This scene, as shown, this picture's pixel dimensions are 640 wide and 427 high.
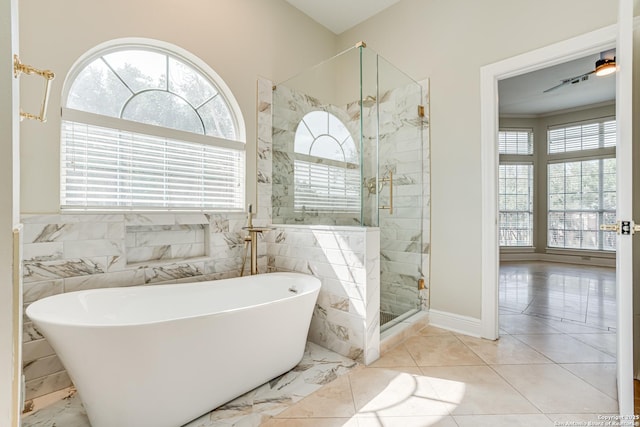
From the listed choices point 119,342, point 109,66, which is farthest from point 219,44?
point 119,342

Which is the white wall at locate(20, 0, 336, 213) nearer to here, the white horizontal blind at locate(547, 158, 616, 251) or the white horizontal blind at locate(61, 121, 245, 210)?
the white horizontal blind at locate(61, 121, 245, 210)

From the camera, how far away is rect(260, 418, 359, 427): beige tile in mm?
1488

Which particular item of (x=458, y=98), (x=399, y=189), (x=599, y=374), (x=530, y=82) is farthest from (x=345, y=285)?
(x=530, y=82)

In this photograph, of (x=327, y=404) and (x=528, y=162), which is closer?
(x=327, y=404)

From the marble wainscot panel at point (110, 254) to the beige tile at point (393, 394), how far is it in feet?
4.47

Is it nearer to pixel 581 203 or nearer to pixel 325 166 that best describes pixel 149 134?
pixel 325 166

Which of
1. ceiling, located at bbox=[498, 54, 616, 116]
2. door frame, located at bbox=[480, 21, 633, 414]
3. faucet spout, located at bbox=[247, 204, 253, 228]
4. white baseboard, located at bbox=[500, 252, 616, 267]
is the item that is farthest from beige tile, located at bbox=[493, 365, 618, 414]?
white baseboard, located at bbox=[500, 252, 616, 267]

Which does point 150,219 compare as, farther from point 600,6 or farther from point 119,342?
point 600,6

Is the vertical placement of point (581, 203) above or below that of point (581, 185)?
below

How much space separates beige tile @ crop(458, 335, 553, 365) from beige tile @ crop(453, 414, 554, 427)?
59cm

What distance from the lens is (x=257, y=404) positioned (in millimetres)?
1650

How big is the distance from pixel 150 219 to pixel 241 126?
3.65ft

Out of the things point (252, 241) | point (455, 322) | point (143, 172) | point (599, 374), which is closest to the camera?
point (599, 374)

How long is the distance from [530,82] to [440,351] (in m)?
4.57
